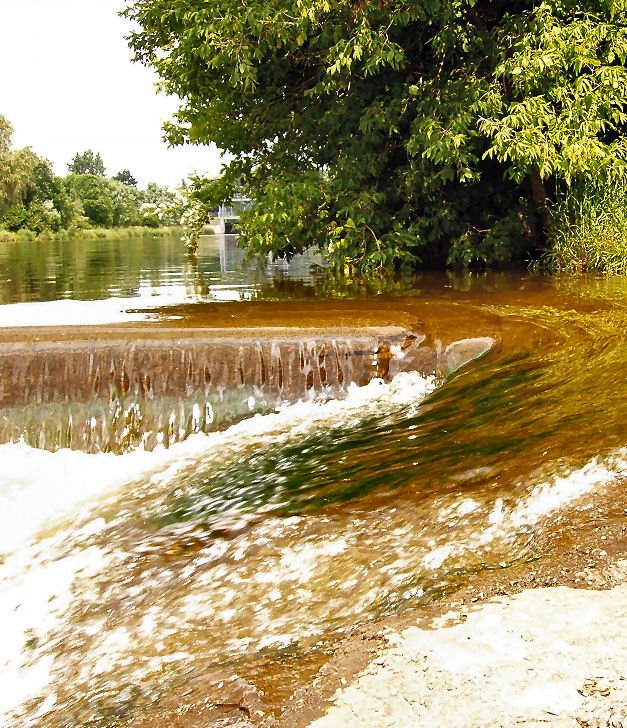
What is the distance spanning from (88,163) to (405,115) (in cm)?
13702

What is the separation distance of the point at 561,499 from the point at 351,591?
1176 millimetres

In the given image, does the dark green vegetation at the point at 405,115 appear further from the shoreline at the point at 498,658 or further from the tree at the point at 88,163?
the tree at the point at 88,163

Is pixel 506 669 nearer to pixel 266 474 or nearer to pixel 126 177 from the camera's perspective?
pixel 266 474

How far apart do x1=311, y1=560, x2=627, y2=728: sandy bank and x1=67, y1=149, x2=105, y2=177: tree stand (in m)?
145

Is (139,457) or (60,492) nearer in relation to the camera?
(60,492)

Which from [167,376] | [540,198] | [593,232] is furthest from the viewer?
[540,198]

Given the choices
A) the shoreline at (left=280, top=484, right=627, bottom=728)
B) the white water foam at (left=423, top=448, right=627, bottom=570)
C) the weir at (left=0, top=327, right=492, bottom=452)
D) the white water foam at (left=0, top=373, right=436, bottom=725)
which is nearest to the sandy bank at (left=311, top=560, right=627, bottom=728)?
the shoreline at (left=280, top=484, right=627, bottom=728)

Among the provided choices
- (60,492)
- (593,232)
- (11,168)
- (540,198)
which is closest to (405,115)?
(540,198)

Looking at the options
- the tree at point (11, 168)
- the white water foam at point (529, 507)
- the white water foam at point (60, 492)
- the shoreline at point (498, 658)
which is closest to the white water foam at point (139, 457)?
the white water foam at point (60, 492)

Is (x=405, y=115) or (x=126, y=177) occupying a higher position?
(x=126, y=177)

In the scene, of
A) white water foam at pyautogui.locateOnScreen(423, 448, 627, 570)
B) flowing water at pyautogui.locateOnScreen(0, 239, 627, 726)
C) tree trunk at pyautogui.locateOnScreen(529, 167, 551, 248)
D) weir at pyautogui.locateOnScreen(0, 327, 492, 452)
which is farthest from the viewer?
tree trunk at pyautogui.locateOnScreen(529, 167, 551, 248)

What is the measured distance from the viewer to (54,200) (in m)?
75.2

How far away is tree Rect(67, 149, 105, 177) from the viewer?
139750 millimetres

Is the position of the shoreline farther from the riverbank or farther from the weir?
the riverbank
